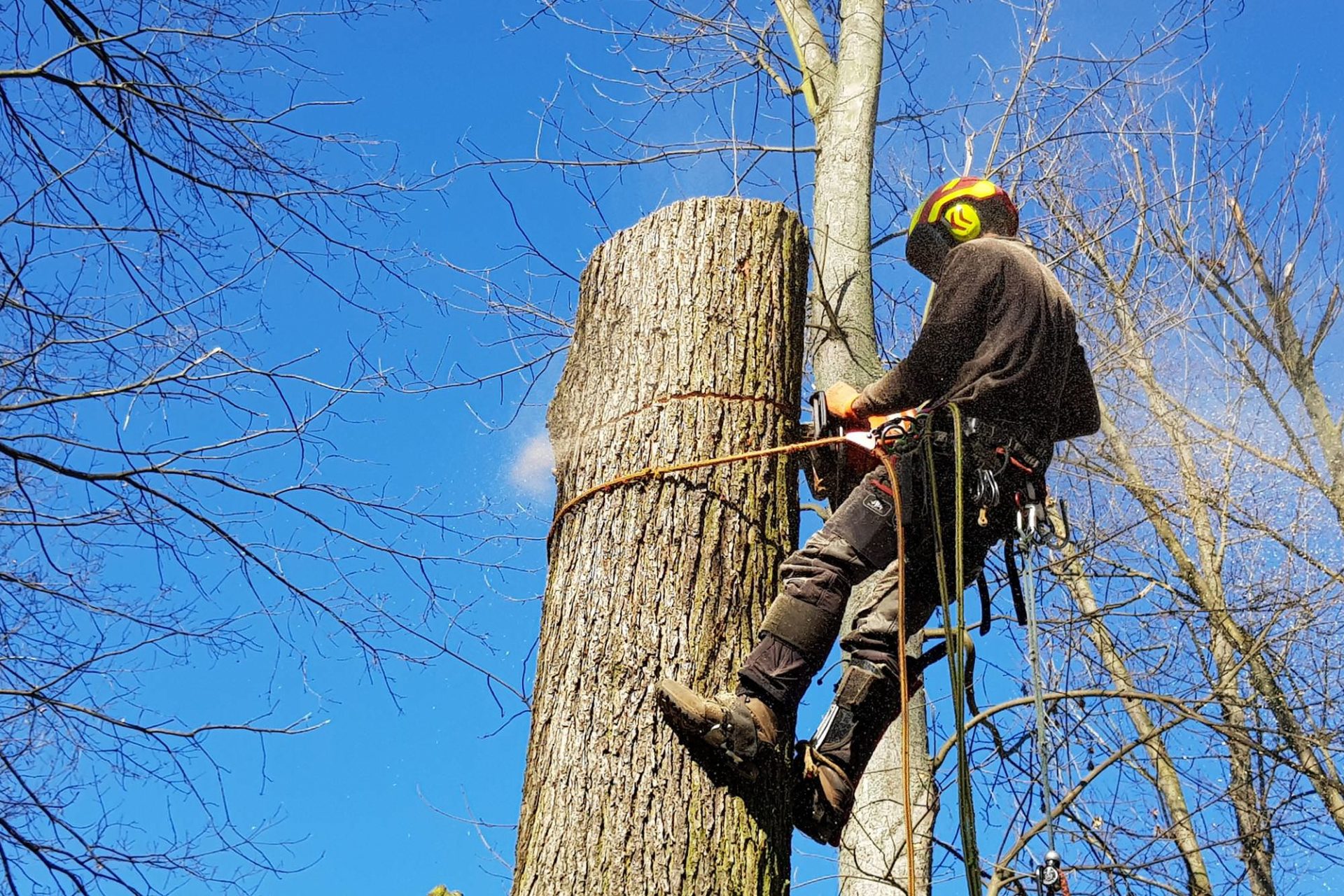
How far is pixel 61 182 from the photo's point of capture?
4.45 meters

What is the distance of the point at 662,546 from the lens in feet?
9.32

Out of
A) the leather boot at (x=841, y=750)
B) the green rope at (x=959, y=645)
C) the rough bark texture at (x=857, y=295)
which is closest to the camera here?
the green rope at (x=959, y=645)

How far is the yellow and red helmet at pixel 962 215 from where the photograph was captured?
348 cm

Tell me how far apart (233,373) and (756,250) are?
8.11 ft

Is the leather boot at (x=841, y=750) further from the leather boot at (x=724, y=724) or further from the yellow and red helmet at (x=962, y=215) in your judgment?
the yellow and red helmet at (x=962, y=215)

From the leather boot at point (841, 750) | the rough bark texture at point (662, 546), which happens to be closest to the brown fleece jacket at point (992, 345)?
the rough bark texture at point (662, 546)

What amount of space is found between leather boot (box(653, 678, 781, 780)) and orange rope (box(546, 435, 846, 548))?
53cm

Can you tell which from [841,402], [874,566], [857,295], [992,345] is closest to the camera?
[874,566]

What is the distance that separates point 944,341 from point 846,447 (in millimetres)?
424

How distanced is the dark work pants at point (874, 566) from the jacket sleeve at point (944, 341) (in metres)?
0.29

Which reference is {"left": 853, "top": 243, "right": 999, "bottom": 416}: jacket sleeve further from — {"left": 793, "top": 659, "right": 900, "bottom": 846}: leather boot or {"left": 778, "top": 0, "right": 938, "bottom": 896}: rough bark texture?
{"left": 793, "top": 659, "right": 900, "bottom": 846}: leather boot

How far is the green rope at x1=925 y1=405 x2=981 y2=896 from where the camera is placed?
2.47 m

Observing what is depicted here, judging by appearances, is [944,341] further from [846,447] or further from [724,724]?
[724,724]

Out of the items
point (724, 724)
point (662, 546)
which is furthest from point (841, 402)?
point (724, 724)
